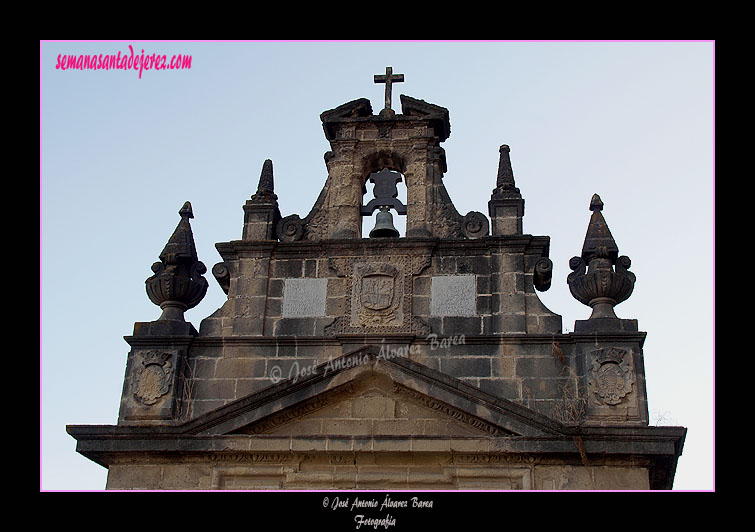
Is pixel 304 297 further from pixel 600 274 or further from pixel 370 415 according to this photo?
pixel 600 274

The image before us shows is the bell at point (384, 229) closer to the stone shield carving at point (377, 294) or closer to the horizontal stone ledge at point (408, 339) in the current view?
the stone shield carving at point (377, 294)

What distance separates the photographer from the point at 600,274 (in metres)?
14.0

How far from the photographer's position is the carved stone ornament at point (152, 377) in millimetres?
13797

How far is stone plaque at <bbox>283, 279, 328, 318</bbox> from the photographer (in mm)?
14430

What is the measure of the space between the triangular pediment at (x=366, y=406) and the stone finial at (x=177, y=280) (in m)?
1.89

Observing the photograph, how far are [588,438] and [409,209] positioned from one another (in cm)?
440

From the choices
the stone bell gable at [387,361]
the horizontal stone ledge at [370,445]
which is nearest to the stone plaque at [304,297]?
the stone bell gable at [387,361]

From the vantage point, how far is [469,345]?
13.9 meters

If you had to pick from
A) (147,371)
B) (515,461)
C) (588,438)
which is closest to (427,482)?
(515,461)

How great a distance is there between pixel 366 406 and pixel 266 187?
381cm

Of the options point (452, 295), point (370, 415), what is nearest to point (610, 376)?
point (452, 295)

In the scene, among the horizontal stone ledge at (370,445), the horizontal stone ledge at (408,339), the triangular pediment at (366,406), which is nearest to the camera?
the horizontal stone ledge at (370,445)

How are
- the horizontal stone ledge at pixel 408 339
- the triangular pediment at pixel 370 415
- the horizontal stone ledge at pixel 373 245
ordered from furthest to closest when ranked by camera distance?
the horizontal stone ledge at pixel 373 245, the horizontal stone ledge at pixel 408 339, the triangular pediment at pixel 370 415
